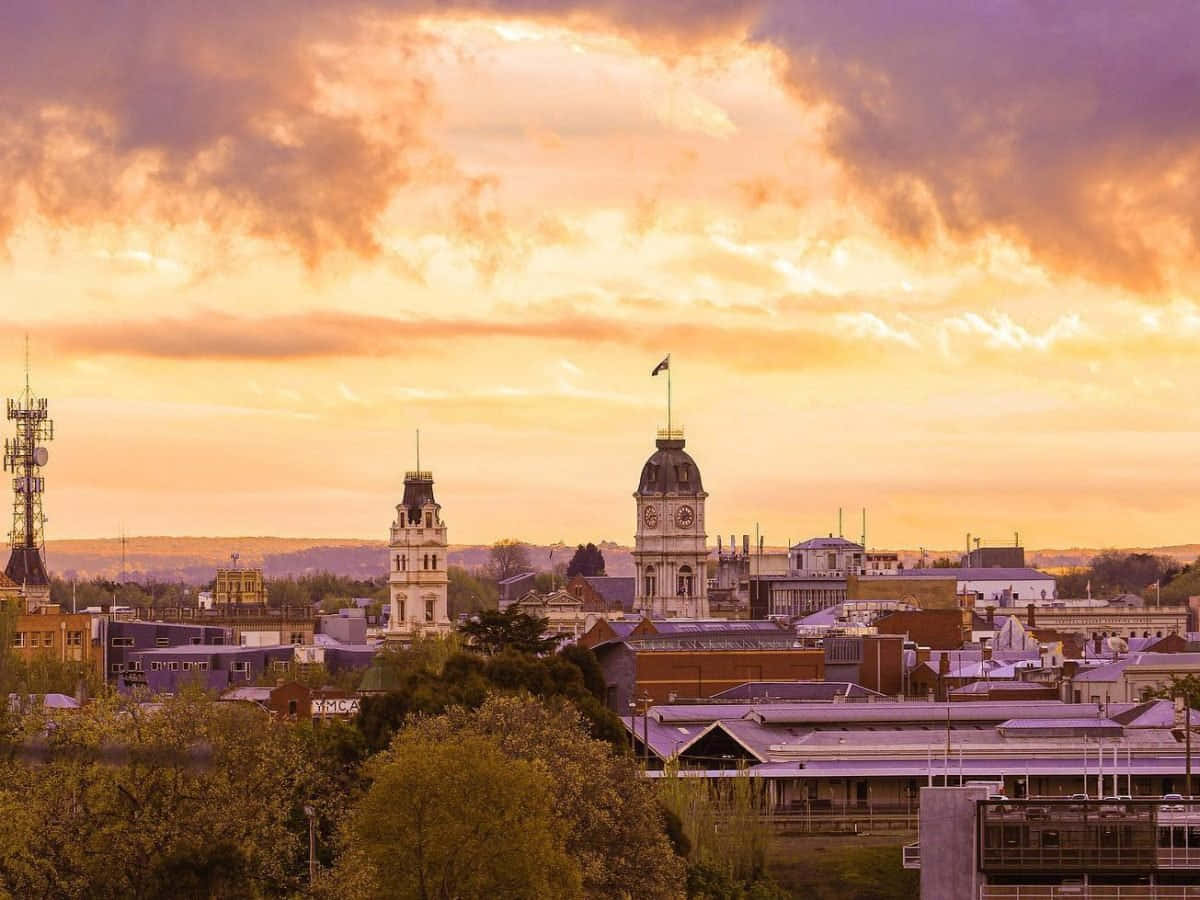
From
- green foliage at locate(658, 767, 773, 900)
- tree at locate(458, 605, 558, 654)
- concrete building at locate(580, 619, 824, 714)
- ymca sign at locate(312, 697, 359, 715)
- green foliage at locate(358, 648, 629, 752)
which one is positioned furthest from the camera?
concrete building at locate(580, 619, 824, 714)

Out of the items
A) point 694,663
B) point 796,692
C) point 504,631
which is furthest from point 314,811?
point 694,663

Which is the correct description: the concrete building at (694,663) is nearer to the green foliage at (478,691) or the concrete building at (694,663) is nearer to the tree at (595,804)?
the green foliage at (478,691)

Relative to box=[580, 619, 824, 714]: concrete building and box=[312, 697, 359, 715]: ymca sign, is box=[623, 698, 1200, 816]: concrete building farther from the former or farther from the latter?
box=[580, 619, 824, 714]: concrete building

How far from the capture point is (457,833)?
75.9 m

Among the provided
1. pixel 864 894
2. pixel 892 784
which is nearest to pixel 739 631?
pixel 892 784

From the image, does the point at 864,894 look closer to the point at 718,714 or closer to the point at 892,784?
the point at 892,784

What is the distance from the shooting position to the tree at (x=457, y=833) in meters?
75.7

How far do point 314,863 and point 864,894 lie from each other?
1198 inches

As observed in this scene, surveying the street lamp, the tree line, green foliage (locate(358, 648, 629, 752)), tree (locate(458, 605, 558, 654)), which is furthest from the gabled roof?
the street lamp

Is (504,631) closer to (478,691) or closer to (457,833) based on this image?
(478,691)

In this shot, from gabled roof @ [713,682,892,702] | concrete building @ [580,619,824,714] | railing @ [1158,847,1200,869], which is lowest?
railing @ [1158,847,1200,869]


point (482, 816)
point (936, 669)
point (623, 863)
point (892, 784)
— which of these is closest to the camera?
point (482, 816)

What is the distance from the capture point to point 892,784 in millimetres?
122500

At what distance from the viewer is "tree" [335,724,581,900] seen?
248 feet
